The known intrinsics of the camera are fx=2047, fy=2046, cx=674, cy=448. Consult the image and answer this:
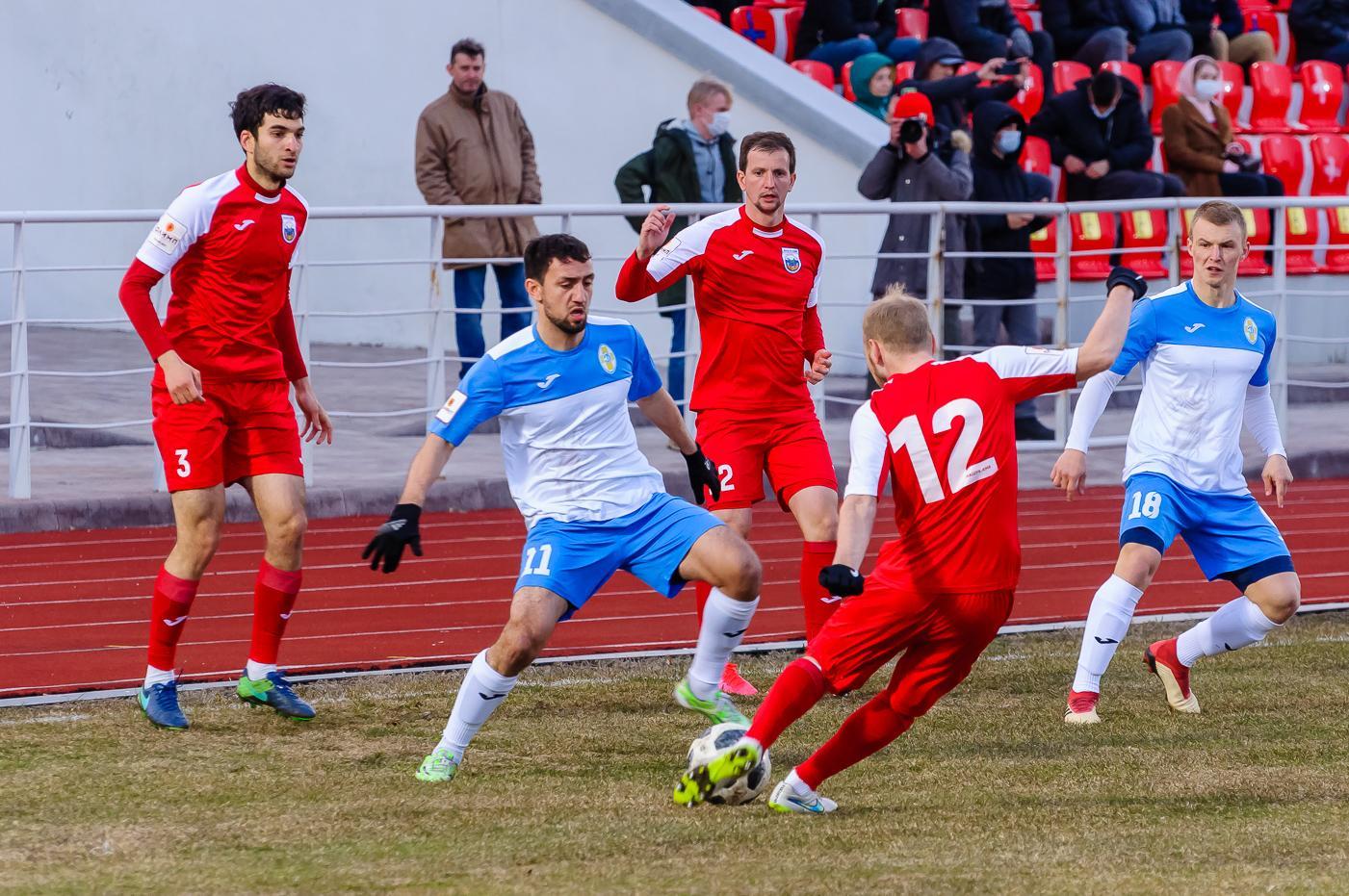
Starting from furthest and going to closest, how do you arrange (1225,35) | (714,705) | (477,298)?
(1225,35)
(477,298)
(714,705)

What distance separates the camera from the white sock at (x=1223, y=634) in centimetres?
711

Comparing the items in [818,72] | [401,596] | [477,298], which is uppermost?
[818,72]

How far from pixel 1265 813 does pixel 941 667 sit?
962mm

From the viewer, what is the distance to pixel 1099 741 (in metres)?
6.61

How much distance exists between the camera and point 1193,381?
23.2ft

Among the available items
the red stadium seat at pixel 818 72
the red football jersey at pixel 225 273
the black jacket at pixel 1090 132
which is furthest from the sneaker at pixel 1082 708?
the red stadium seat at pixel 818 72

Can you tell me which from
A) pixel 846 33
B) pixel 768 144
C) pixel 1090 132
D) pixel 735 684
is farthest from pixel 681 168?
pixel 735 684

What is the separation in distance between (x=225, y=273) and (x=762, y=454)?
202 centimetres

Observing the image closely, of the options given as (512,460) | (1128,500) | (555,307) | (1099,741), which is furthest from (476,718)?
(1128,500)

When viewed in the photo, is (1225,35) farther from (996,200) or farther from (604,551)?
(604,551)

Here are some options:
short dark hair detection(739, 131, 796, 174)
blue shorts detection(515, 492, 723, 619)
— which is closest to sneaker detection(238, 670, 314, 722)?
blue shorts detection(515, 492, 723, 619)

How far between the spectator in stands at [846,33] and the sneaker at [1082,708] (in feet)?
36.7

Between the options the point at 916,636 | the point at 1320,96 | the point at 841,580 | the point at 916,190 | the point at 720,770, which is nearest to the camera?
the point at 841,580

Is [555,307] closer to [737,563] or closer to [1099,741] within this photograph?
[737,563]
